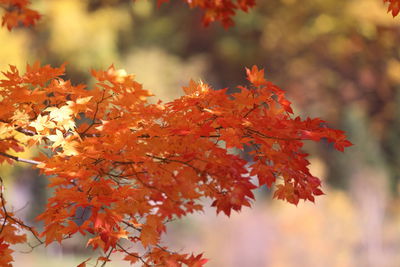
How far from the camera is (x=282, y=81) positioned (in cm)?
2070

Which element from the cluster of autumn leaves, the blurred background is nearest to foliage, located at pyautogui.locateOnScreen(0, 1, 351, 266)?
the cluster of autumn leaves

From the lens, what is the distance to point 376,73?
18.8 m

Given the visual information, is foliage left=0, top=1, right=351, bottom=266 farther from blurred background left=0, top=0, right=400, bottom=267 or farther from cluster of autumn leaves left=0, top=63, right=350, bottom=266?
blurred background left=0, top=0, right=400, bottom=267

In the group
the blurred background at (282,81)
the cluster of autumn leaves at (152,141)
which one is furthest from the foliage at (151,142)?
the blurred background at (282,81)

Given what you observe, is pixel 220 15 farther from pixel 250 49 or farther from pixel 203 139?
pixel 250 49

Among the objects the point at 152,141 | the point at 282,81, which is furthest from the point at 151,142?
the point at 282,81

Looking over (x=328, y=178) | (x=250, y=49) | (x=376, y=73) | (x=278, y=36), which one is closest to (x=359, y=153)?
(x=328, y=178)

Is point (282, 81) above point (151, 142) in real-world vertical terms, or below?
above

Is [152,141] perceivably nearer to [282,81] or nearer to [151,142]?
[151,142]

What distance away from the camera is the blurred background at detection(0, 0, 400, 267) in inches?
419

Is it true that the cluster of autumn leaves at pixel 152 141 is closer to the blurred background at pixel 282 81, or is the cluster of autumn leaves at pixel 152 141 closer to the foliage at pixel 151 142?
the foliage at pixel 151 142

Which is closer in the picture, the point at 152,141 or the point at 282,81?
the point at 152,141

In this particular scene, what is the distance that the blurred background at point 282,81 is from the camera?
1064 centimetres

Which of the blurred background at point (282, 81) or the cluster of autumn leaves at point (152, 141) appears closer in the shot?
the cluster of autumn leaves at point (152, 141)
